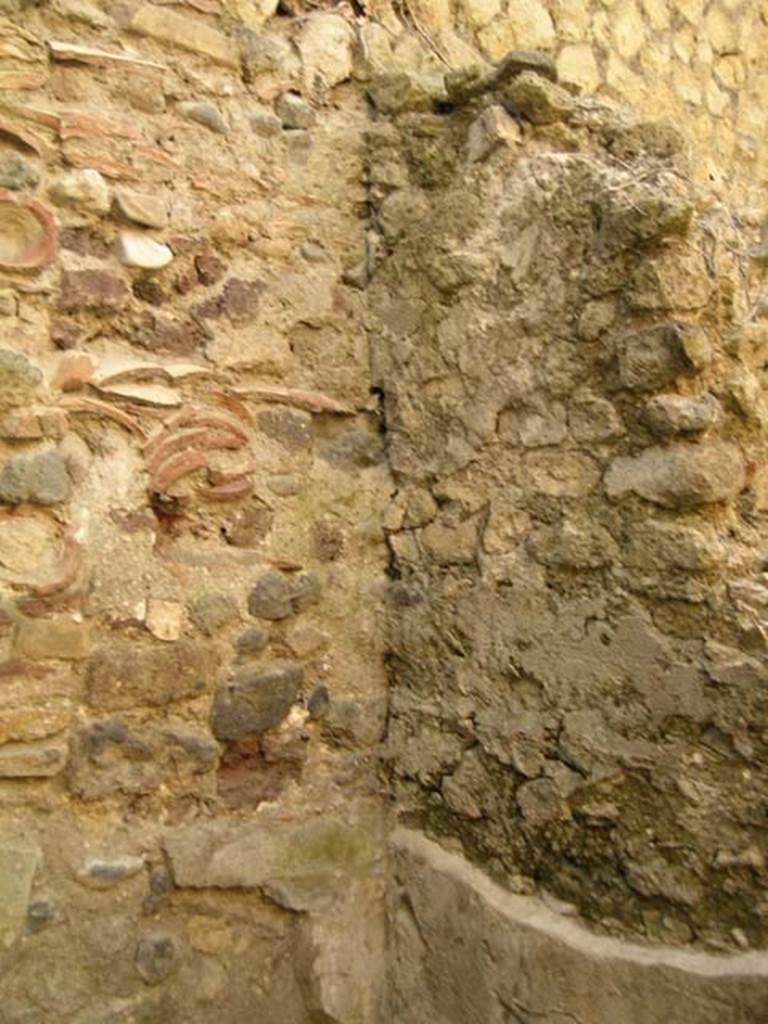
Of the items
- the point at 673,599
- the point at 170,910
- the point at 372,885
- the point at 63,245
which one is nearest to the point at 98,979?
the point at 170,910

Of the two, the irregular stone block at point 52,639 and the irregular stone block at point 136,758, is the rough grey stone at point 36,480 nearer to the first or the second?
the irregular stone block at point 52,639

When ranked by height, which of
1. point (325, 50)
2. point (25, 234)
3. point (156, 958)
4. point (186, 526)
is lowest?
point (156, 958)

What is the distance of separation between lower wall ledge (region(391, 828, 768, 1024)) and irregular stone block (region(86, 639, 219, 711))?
62 centimetres

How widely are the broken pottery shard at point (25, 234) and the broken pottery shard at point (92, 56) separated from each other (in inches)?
12.7

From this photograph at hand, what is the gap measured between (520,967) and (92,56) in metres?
2.02

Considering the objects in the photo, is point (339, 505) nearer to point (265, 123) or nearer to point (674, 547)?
point (674, 547)

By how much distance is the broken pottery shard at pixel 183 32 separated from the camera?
1.93 meters

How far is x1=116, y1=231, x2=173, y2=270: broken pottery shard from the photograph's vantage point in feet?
6.10

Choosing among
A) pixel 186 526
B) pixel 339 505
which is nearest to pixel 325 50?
pixel 339 505

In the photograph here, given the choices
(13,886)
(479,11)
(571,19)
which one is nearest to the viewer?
(13,886)

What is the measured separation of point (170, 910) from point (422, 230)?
159cm

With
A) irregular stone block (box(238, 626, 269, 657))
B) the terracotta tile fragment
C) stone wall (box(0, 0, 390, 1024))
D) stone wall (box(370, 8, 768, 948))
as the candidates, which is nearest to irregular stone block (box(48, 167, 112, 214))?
stone wall (box(0, 0, 390, 1024))

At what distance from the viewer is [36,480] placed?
1.71 m

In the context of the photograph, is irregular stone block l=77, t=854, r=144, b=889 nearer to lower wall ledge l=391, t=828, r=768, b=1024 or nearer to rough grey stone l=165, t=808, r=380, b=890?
rough grey stone l=165, t=808, r=380, b=890
